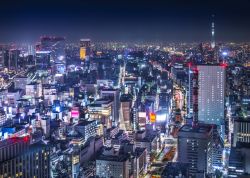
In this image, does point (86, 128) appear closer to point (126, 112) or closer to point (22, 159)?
point (126, 112)

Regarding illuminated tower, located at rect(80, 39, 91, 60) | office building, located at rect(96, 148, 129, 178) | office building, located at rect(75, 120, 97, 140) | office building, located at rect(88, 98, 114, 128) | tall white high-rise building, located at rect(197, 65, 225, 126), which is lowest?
office building, located at rect(96, 148, 129, 178)

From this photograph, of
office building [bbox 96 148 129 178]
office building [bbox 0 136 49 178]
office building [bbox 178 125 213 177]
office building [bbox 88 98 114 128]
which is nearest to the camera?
office building [bbox 0 136 49 178]

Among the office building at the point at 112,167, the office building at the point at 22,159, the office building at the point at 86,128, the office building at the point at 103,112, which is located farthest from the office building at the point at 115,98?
the office building at the point at 22,159

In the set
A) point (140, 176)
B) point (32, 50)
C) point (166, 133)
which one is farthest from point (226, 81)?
point (32, 50)

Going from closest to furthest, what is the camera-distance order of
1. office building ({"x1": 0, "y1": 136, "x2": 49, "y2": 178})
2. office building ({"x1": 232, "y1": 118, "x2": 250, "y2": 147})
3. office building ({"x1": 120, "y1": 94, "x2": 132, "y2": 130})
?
office building ({"x1": 0, "y1": 136, "x2": 49, "y2": 178}) < office building ({"x1": 232, "y1": 118, "x2": 250, "y2": 147}) < office building ({"x1": 120, "y1": 94, "x2": 132, "y2": 130})

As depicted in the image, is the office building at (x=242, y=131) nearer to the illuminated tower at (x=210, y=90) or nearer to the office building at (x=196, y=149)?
the office building at (x=196, y=149)

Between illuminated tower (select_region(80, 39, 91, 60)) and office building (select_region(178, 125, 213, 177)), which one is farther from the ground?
illuminated tower (select_region(80, 39, 91, 60))

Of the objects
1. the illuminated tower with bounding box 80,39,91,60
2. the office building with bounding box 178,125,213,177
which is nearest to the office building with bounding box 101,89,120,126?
the office building with bounding box 178,125,213,177

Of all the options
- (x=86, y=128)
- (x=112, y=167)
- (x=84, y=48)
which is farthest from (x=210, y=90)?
(x=84, y=48)

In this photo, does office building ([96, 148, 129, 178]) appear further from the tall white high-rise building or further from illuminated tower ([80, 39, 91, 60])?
illuminated tower ([80, 39, 91, 60])
